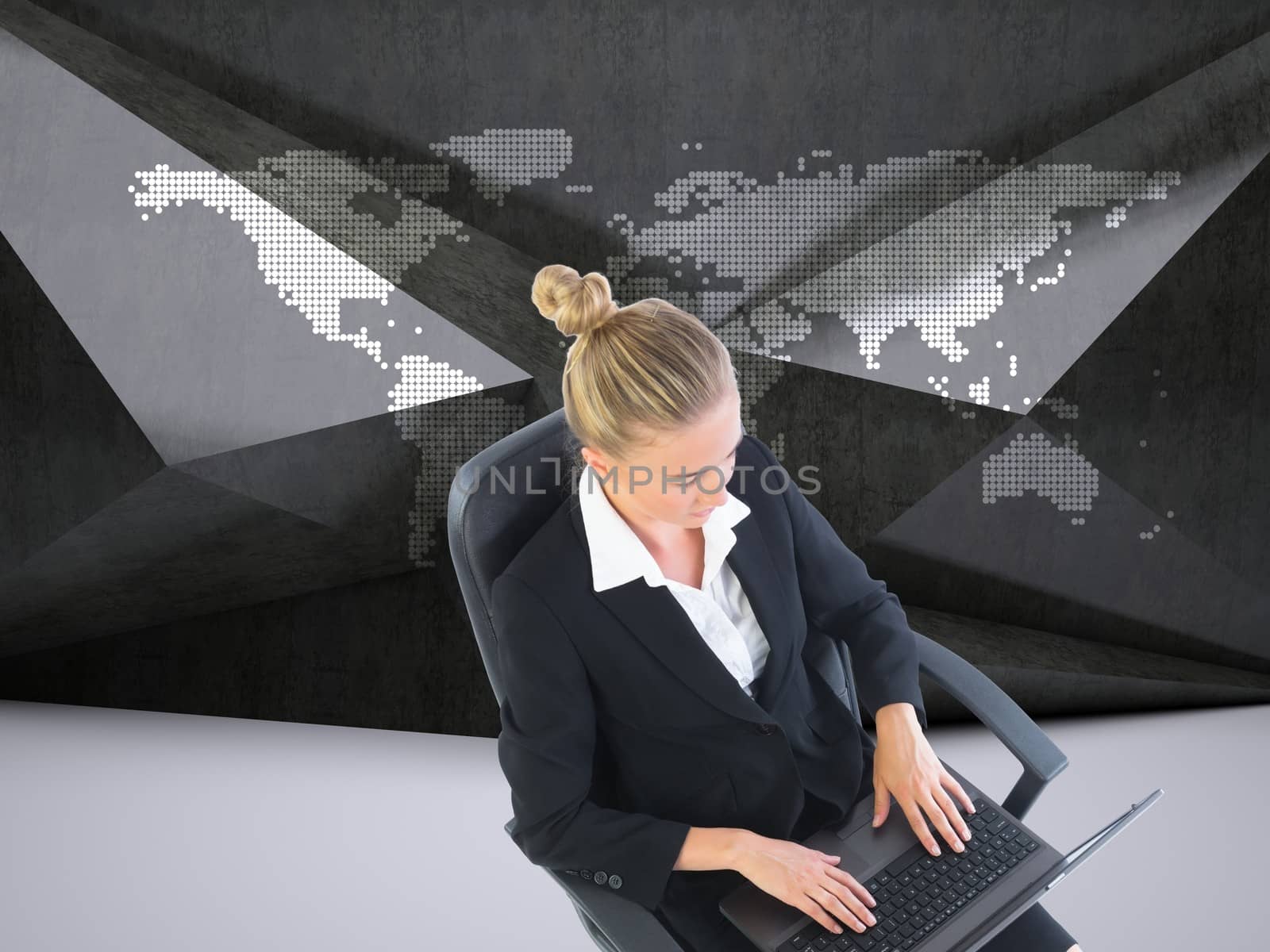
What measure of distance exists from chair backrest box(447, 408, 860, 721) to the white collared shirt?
2.0 inches

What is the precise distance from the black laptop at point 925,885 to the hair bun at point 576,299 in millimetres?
656

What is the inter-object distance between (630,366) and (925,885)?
0.66m

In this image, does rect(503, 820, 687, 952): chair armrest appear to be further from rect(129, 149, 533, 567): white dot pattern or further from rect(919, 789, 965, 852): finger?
rect(129, 149, 533, 567): white dot pattern

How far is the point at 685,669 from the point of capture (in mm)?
1346

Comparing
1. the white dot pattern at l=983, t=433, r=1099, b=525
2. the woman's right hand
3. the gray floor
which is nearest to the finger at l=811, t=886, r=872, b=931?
the woman's right hand

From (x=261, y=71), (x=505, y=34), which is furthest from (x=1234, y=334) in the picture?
(x=261, y=71)

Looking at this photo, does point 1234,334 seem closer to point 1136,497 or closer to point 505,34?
point 1136,497

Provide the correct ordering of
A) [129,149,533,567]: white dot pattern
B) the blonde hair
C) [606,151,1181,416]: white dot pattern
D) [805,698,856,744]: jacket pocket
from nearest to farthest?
1. the blonde hair
2. [805,698,856,744]: jacket pocket
3. [129,149,533,567]: white dot pattern
4. [606,151,1181,416]: white dot pattern

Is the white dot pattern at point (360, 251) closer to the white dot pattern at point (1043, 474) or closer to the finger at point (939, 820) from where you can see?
the white dot pattern at point (1043, 474)

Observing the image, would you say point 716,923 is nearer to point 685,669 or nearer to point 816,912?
point 816,912

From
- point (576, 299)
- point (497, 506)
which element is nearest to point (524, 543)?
point (497, 506)

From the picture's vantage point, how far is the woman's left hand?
54.2 inches

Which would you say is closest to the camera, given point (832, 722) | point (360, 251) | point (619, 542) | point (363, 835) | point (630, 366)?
point (630, 366)

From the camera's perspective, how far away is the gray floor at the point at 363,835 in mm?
2244
